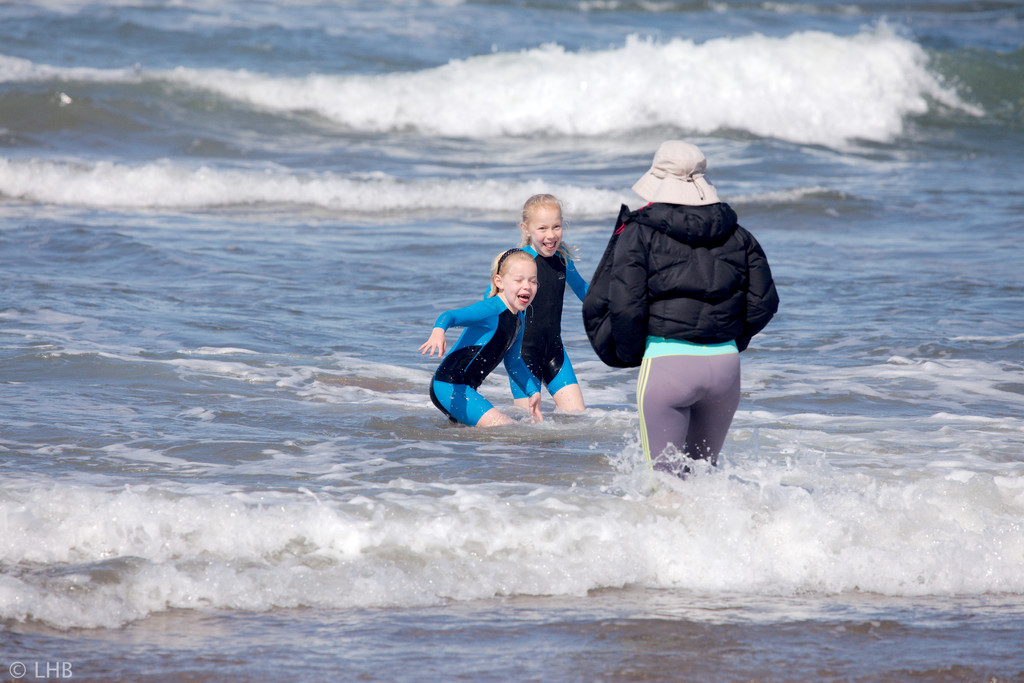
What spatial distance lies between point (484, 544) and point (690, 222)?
1689 mm

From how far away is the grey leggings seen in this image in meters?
4.24

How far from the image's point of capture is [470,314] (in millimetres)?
6195

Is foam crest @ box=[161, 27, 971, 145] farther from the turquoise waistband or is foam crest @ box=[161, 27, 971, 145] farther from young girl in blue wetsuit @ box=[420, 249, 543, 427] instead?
the turquoise waistband

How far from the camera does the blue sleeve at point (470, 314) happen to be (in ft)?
19.1

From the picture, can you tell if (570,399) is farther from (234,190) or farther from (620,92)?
(620,92)

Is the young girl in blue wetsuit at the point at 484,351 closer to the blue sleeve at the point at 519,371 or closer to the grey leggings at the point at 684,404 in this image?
the blue sleeve at the point at 519,371

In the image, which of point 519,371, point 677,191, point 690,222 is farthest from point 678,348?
point 519,371

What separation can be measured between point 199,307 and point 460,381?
3.87m

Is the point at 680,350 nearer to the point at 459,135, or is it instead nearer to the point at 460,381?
the point at 460,381

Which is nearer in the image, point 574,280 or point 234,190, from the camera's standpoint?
point 574,280

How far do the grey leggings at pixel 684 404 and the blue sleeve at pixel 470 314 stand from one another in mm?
1651

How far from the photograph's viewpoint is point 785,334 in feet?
30.1

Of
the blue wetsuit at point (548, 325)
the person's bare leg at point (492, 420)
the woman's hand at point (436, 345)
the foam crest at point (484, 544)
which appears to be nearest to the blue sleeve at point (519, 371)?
the blue wetsuit at point (548, 325)


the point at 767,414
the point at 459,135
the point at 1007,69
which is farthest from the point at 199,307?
the point at 1007,69
